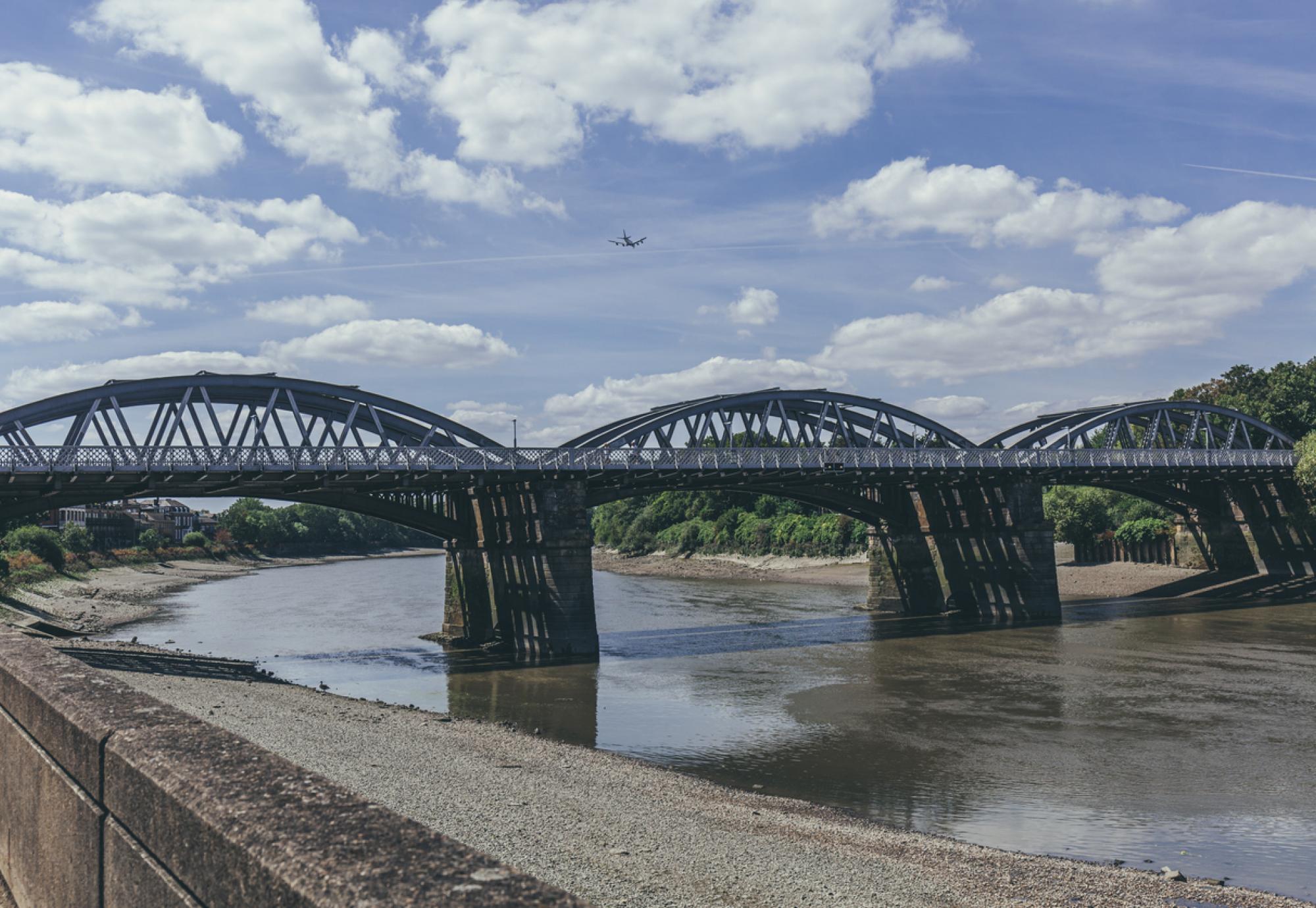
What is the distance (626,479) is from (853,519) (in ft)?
221

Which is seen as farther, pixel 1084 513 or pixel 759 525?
pixel 759 525

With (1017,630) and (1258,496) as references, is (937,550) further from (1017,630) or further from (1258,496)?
(1258,496)

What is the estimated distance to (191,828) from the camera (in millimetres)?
3971

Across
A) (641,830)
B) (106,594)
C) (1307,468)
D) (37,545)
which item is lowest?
(106,594)

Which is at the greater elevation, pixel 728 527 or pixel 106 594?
pixel 728 527

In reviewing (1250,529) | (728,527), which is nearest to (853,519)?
(728,527)

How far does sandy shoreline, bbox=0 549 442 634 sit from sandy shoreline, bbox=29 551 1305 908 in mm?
30503

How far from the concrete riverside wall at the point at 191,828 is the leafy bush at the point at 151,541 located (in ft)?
550

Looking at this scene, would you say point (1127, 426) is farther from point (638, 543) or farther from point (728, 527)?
point (638, 543)

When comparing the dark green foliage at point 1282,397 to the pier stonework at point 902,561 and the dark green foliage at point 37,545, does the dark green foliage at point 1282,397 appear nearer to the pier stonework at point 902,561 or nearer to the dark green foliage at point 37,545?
the pier stonework at point 902,561

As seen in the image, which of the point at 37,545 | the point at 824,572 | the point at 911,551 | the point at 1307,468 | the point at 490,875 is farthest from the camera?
the point at 824,572

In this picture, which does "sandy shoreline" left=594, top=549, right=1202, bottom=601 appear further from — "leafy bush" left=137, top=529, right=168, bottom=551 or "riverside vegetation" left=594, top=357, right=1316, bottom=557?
"leafy bush" left=137, top=529, right=168, bottom=551

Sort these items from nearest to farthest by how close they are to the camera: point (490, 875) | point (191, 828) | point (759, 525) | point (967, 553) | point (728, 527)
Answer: point (490, 875), point (191, 828), point (967, 553), point (759, 525), point (728, 527)

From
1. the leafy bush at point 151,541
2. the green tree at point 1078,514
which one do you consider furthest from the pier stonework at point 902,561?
the leafy bush at point 151,541
